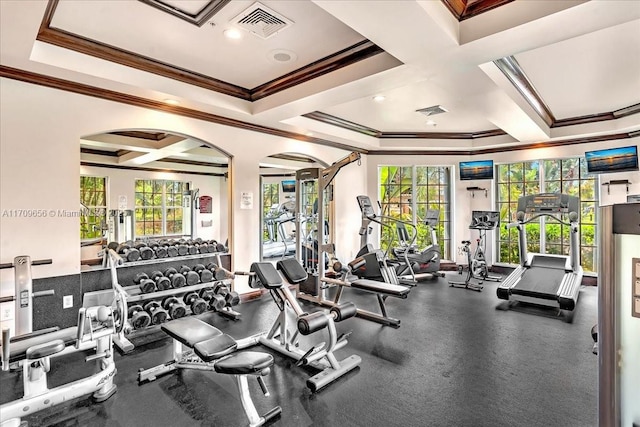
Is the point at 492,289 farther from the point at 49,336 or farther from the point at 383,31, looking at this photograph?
the point at 49,336

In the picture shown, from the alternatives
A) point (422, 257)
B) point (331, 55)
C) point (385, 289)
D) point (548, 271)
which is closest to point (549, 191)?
point (548, 271)

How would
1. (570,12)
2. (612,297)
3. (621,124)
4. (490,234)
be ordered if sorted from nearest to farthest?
(612,297)
(570,12)
(621,124)
(490,234)

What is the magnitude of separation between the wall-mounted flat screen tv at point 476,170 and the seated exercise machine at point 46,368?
280 inches

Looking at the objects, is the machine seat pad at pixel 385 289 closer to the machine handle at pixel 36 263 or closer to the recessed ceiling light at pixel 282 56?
the recessed ceiling light at pixel 282 56

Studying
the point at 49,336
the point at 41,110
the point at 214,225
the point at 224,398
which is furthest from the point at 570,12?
the point at 214,225

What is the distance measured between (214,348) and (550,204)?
5.60m

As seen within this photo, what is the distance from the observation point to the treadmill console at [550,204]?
209 inches

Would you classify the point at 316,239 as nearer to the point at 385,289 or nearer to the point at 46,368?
the point at 385,289

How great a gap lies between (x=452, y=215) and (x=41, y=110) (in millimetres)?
7371

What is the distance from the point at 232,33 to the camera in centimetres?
293

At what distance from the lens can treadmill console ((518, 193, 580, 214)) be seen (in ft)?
Answer: 17.4

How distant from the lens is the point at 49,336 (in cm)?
239

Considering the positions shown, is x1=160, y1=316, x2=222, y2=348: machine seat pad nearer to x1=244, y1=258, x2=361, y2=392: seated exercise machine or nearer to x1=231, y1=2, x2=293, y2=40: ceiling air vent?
x1=244, y1=258, x2=361, y2=392: seated exercise machine

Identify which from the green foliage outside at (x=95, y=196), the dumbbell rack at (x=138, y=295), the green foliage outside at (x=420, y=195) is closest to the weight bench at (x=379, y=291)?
the dumbbell rack at (x=138, y=295)
